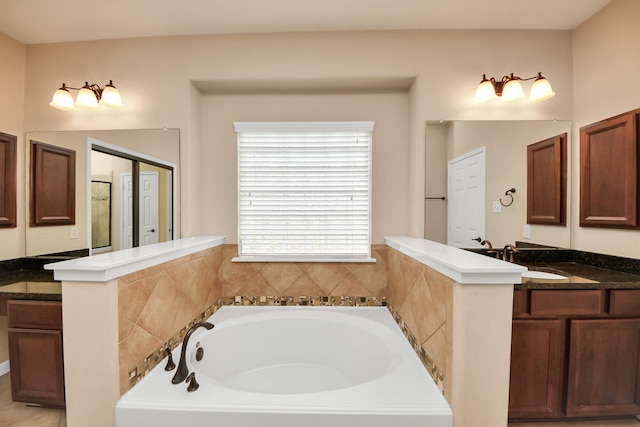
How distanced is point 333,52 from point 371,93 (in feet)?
1.47

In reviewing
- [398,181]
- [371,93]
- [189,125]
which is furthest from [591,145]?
[189,125]

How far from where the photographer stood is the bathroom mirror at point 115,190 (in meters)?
2.07

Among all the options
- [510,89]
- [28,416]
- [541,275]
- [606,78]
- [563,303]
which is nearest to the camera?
[563,303]

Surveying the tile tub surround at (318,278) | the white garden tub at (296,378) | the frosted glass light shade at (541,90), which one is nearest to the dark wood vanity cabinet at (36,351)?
the white garden tub at (296,378)

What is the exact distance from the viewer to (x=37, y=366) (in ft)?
5.17

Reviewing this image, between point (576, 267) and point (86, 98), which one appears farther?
point (86, 98)

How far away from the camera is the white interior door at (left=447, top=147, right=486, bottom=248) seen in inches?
82.1

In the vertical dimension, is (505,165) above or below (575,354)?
above

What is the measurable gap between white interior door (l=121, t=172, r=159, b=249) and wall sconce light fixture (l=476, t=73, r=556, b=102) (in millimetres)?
2577

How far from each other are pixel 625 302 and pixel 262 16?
9.43 ft

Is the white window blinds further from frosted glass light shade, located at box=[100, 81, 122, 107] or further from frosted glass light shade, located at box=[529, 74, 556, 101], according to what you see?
frosted glass light shade, located at box=[529, 74, 556, 101]

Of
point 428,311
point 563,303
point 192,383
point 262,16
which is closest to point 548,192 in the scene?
point 563,303

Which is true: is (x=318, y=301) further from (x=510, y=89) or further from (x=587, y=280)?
(x=510, y=89)

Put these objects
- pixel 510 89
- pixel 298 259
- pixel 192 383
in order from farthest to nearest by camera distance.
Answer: pixel 298 259
pixel 510 89
pixel 192 383
